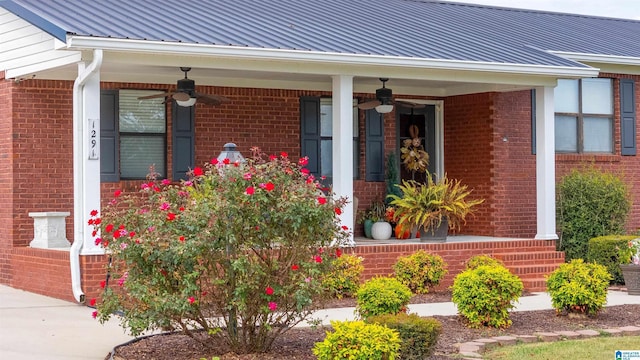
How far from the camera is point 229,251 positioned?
8836 millimetres

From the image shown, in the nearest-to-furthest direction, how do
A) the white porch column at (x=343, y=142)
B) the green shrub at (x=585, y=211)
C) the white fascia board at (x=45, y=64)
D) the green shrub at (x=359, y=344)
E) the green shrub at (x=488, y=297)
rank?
the green shrub at (x=359, y=344) < the green shrub at (x=488, y=297) < the white fascia board at (x=45, y=64) < the white porch column at (x=343, y=142) < the green shrub at (x=585, y=211)

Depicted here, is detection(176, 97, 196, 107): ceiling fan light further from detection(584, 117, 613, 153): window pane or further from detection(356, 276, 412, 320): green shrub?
detection(584, 117, 613, 153): window pane

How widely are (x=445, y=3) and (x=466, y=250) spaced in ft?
24.3

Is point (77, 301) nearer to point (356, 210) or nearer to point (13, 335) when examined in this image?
point (13, 335)

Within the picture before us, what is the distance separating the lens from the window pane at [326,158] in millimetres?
16922

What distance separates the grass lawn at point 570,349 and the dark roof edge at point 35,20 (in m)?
6.09

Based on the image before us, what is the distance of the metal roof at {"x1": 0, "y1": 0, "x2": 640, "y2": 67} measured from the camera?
13586 mm

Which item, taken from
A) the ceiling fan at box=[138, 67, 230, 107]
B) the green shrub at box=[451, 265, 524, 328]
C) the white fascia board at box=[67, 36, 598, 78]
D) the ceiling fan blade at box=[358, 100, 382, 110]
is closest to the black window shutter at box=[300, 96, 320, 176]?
the ceiling fan blade at box=[358, 100, 382, 110]

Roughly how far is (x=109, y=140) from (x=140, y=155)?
0.60 meters

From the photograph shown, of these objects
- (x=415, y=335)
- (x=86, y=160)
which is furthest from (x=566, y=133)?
(x=415, y=335)

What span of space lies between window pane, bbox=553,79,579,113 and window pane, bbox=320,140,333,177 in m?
4.12

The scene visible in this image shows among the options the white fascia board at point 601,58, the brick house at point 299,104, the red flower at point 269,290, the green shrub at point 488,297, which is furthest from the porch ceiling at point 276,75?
the red flower at point 269,290

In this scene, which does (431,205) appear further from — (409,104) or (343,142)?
(409,104)

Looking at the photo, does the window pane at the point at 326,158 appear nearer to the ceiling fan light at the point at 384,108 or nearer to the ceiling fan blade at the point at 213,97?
the ceiling fan light at the point at 384,108
